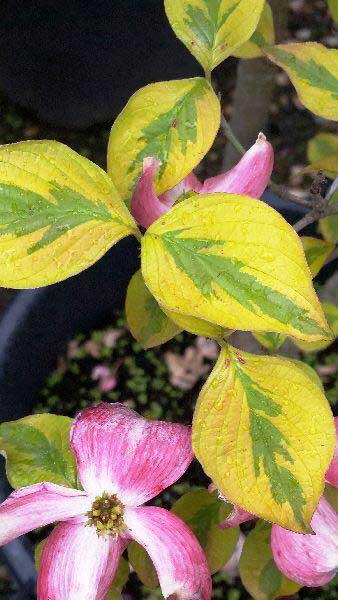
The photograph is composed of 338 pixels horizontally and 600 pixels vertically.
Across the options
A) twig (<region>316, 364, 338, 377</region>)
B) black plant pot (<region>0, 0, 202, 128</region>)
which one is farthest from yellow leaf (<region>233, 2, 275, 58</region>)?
black plant pot (<region>0, 0, 202, 128</region>)

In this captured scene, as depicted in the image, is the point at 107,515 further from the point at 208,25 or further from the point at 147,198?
the point at 208,25

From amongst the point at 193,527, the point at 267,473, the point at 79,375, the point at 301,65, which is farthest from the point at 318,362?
the point at 267,473

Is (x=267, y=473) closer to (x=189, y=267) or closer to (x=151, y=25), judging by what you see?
(x=189, y=267)

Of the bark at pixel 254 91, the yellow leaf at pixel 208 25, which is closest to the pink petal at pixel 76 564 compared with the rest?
the yellow leaf at pixel 208 25

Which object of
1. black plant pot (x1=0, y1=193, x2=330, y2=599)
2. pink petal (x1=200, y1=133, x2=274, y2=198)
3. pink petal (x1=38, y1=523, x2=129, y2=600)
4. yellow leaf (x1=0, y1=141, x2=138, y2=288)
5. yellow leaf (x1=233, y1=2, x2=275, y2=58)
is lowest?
black plant pot (x1=0, y1=193, x2=330, y2=599)

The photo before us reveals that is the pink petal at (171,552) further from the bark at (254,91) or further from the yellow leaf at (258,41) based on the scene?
the bark at (254,91)

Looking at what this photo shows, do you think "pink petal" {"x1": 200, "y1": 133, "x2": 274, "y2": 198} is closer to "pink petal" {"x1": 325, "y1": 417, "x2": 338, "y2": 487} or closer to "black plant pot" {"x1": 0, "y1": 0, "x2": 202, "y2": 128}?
"pink petal" {"x1": 325, "y1": 417, "x2": 338, "y2": 487}
